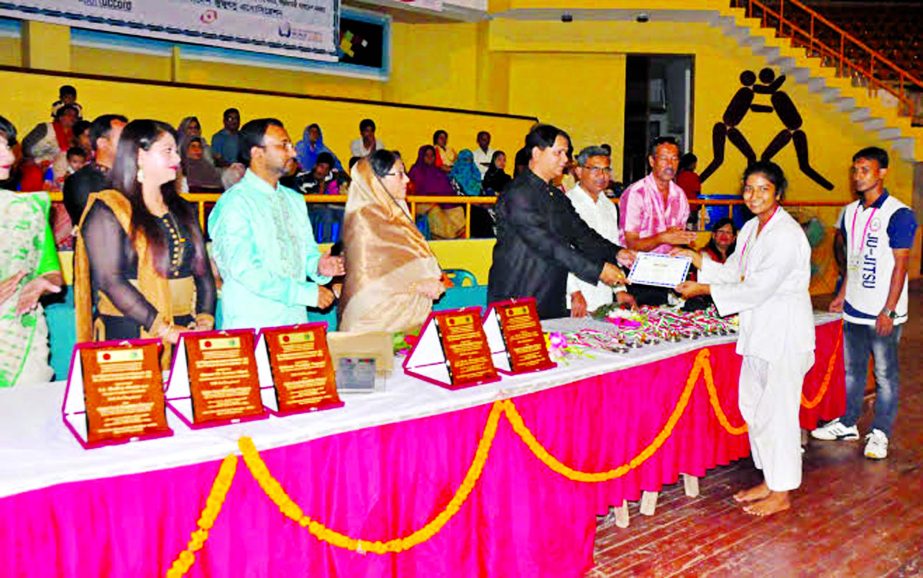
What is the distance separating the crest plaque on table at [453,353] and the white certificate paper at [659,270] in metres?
1.13

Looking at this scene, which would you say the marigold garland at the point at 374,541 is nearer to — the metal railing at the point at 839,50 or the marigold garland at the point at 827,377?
the marigold garland at the point at 827,377

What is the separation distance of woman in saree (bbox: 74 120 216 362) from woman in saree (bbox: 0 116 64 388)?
0.18m

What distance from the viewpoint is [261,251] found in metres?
3.12

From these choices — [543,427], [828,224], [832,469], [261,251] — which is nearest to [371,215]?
[261,251]

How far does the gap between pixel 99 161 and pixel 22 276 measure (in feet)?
→ 2.78

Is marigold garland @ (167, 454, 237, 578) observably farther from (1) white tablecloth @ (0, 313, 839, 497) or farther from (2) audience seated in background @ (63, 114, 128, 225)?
(2) audience seated in background @ (63, 114, 128, 225)

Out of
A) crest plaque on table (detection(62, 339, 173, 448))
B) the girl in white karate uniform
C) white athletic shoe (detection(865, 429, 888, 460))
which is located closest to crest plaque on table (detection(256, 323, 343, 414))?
crest plaque on table (detection(62, 339, 173, 448))

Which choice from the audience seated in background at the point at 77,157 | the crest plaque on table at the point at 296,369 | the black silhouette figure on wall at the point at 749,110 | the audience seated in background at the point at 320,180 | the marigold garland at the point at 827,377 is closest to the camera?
the crest plaque on table at the point at 296,369

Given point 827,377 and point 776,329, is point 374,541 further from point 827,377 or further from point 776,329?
point 827,377

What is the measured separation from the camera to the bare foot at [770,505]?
3.88 m

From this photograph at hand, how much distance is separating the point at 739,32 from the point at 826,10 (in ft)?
12.9

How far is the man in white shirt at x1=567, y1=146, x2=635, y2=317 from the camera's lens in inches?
178

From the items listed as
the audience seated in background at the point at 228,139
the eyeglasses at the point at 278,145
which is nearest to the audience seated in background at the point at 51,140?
the audience seated in background at the point at 228,139

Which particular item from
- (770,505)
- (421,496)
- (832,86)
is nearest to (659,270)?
(770,505)
